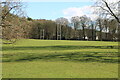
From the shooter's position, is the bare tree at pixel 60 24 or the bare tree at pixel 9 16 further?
the bare tree at pixel 60 24

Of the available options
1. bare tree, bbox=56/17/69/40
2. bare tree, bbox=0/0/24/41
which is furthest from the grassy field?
bare tree, bbox=56/17/69/40

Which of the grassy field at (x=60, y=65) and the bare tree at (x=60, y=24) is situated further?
the bare tree at (x=60, y=24)

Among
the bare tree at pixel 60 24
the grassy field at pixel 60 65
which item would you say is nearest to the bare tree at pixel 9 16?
the grassy field at pixel 60 65

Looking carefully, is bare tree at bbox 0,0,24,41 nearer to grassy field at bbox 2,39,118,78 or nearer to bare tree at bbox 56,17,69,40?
grassy field at bbox 2,39,118,78

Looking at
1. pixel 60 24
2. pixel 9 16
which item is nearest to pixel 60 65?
pixel 9 16

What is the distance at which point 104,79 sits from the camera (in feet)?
27.1

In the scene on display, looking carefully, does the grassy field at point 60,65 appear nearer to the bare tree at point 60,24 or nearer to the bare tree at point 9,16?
the bare tree at point 9,16

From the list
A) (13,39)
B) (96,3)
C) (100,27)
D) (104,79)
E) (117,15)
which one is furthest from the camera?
(100,27)

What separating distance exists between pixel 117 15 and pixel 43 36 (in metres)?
73.4

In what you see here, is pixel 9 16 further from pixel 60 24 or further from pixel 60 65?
pixel 60 24

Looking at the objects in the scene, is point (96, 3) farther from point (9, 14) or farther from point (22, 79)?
point (22, 79)

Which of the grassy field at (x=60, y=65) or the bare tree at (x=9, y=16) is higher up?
the bare tree at (x=9, y=16)

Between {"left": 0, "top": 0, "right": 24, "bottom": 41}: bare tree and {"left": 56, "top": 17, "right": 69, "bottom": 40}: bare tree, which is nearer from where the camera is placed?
{"left": 0, "top": 0, "right": 24, "bottom": 41}: bare tree

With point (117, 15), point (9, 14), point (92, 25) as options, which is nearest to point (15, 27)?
point (9, 14)
